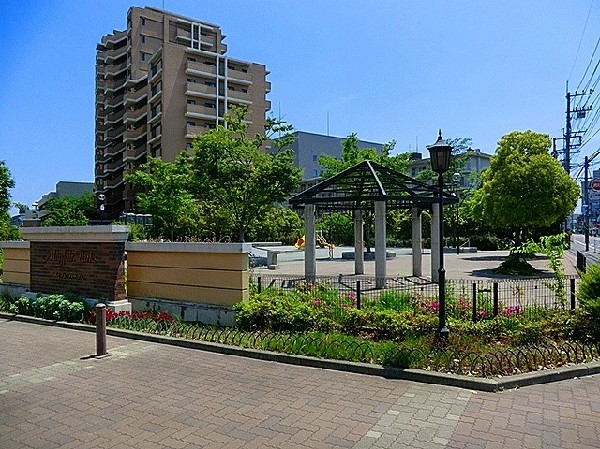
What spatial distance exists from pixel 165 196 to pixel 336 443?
28.8 meters

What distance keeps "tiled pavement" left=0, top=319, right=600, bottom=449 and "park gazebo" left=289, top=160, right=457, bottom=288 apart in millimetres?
8342

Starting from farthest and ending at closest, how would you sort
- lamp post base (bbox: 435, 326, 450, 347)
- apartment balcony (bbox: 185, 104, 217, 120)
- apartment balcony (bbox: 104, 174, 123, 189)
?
apartment balcony (bbox: 104, 174, 123, 189) < apartment balcony (bbox: 185, 104, 217, 120) < lamp post base (bbox: 435, 326, 450, 347)

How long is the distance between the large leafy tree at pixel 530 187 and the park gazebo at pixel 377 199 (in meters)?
3.13

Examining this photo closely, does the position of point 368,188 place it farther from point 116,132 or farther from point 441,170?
point 116,132

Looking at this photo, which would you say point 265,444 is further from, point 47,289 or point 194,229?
point 194,229

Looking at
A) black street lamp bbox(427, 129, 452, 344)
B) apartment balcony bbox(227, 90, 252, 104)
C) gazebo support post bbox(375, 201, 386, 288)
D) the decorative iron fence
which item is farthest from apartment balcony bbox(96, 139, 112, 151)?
black street lamp bbox(427, 129, 452, 344)

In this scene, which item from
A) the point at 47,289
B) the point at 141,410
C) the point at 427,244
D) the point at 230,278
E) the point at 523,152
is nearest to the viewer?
the point at 141,410

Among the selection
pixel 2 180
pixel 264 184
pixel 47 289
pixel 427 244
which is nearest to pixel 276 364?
pixel 47 289

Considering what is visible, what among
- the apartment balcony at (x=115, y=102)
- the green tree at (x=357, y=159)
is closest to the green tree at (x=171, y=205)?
the green tree at (x=357, y=159)

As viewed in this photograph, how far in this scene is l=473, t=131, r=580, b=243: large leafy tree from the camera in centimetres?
1934

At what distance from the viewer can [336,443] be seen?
4.68 meters

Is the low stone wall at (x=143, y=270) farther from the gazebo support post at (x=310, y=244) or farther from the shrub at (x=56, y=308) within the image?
the gazebo support post at (x=310, y=244)

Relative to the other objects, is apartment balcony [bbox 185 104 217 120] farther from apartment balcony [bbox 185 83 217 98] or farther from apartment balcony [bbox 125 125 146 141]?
apartment balcony [bbox 125 125 146 141]

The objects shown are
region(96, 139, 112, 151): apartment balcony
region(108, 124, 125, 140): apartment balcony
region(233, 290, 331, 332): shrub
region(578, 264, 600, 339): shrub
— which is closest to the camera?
region(578, 264, 600, 339): shrub
